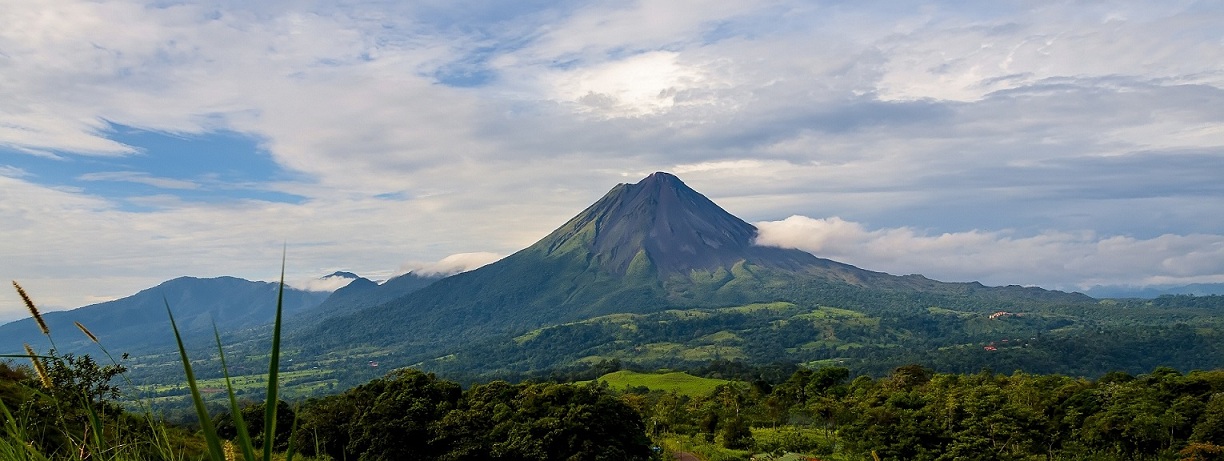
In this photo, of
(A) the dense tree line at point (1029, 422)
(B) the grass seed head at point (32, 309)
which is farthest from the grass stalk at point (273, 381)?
(A) the dense tree line at point (1029, 422)

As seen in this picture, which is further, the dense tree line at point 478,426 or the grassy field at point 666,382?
the grassy field at point 666,382

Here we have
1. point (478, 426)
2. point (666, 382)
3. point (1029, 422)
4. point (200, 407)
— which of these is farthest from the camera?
point (666, 382)

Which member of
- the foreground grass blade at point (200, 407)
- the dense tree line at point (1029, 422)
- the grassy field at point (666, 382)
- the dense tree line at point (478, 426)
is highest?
the foreground grass blade at point (200, 407)

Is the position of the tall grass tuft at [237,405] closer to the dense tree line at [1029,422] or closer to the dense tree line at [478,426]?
the dense tree line at [478,426]

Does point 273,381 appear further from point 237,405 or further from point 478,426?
point 478,426

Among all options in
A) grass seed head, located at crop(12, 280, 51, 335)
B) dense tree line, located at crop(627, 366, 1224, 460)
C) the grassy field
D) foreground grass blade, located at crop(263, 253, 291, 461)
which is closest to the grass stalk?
foreground grass blade, located at crop(263, 253, 291, 461)

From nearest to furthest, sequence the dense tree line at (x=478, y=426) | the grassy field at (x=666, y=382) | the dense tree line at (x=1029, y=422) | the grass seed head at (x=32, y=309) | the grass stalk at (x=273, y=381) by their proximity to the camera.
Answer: the grass stalk at (x=273, y=381), the grass seed head at (x=32, y=309), the dense tree line at (x=478, y=426), the dense tree line at (x=1029, y=422), the grassy field at (x=666, y=382)

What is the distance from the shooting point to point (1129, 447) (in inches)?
1184

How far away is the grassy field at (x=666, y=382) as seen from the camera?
76.6m

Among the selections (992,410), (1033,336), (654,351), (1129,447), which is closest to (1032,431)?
(992,410)

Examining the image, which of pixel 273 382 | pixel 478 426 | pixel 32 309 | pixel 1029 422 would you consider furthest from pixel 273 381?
pixel 1029 422

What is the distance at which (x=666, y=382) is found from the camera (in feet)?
266

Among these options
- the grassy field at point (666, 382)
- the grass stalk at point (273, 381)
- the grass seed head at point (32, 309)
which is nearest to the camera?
the grass stalk at point (273, 381)

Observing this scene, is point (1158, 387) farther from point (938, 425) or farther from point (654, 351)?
point (654, 351)
